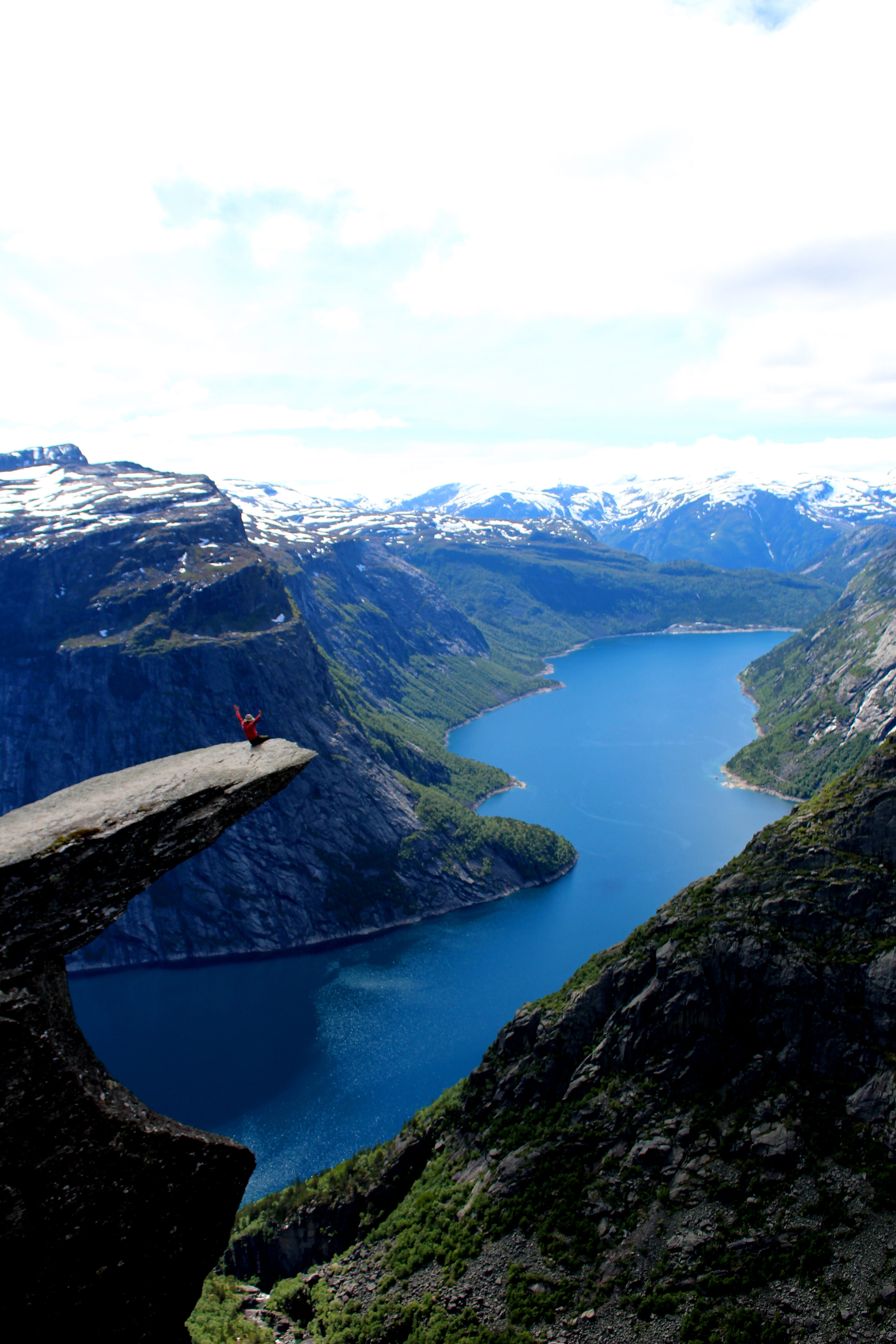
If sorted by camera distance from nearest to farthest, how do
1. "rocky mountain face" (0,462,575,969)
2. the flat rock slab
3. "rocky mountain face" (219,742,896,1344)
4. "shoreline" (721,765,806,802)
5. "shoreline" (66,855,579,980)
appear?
1. the flat rock slab
2. "rocky mountain face" (219,742,896,1344)
3. "shoreline" (66,855,579,980)
4. "rocky mountain face" (0,462,575,969)
5. "shoreline" (721,765,806,802)

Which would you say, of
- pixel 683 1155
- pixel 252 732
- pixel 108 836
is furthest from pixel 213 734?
pixel 108 836

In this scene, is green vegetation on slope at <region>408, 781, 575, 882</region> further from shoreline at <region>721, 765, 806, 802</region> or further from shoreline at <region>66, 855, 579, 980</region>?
→ shoreline at <region>721, 765, 806, 802</region>

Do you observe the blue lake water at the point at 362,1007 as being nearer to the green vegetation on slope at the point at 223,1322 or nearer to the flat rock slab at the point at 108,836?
the green vegetation on slope at the point at 223,1322

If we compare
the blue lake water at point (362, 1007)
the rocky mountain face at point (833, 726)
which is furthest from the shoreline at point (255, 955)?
the rocky mountain face at point (833, 726)

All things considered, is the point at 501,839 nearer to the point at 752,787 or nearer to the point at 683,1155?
the point at 752,787

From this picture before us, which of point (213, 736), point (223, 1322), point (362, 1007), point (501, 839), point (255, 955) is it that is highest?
point (213, 736)

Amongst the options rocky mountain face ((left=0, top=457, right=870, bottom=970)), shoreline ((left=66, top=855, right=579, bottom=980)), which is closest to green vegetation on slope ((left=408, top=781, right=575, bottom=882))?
rocky mountain face ((left=0, top=457, right=870, bottom=970))
